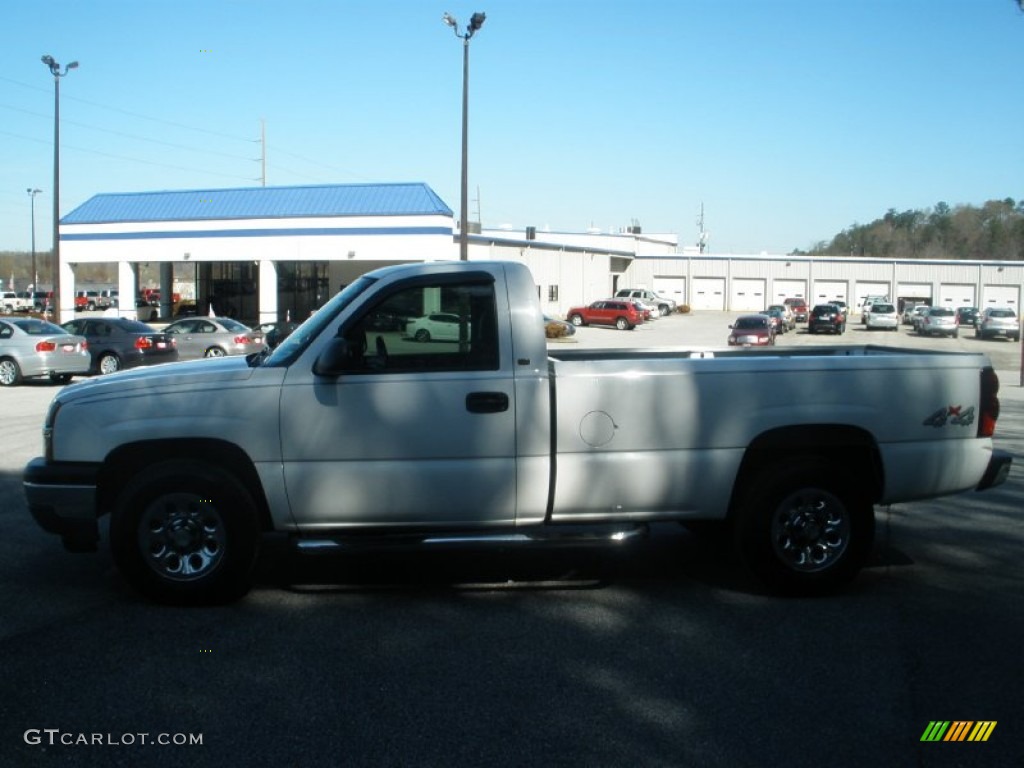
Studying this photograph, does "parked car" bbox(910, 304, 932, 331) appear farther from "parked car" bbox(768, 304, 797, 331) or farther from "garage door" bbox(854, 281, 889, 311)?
"garage door" bbox(854, 281, 889, 311)

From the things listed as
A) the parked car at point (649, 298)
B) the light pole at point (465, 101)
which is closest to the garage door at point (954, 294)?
the parked car at point (649, 298)

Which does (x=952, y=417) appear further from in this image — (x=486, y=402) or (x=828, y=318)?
(x=828, y=318)

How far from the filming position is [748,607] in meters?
6.17

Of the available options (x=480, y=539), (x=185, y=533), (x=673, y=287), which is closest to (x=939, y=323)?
(x=673, y=287)

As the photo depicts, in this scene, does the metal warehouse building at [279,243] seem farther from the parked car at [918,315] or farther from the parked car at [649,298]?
the parked car at [918,315]

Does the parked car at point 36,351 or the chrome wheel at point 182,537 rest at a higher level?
the parked car at point 36,351

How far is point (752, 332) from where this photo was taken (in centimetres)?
4103

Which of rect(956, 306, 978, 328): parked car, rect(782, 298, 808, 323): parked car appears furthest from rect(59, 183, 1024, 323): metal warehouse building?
rect(956, 306, 978, 328): parked car

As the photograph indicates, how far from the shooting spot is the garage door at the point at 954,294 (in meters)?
79.9

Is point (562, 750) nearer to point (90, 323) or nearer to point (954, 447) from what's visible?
point (954, 447)

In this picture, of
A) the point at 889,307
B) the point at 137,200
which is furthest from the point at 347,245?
the point at 889,307

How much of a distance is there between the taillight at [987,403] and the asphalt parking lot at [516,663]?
1.06m

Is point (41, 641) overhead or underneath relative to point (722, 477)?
underneath

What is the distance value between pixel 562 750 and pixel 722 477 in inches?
96.1
